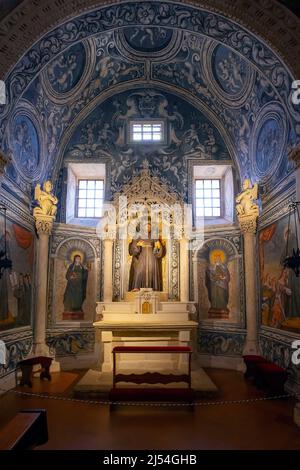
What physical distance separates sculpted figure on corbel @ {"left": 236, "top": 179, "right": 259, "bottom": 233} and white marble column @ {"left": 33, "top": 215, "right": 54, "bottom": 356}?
21.7 ft

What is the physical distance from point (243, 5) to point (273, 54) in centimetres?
136

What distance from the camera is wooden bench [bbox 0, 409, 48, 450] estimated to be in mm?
3256

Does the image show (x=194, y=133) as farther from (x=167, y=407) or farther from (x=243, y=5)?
(x=167, y=407)

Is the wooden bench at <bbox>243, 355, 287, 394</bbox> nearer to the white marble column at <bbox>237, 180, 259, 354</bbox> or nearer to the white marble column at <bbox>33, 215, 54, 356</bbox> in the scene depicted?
the white marble column at <bbox>237, 180, 259, 354</bbox>

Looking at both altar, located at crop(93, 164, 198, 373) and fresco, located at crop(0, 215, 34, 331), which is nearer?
fresco, located at crop(0, 215, 34, 331)

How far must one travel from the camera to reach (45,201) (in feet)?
40.9

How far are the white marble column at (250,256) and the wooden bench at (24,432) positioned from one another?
9.36m

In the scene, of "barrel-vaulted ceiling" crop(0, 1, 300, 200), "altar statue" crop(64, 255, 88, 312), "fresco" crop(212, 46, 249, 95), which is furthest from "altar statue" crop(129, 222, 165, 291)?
"fresco" crop(212, 46, 249, 95)

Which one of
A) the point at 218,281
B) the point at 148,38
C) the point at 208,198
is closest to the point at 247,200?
the point at 208,198

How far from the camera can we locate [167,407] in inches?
313

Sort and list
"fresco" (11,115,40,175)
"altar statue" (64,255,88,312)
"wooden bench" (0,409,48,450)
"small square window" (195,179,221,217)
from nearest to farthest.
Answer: "wooden bench" (0,409,48,450), "fresco" (11,115,40,175), "altar statue" (64,255,88,312), "small square window" (195,179,221,217)

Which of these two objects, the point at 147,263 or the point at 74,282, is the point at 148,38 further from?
the point at 74,282

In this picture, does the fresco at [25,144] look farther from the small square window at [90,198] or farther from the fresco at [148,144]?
the small square window at [90,198]
